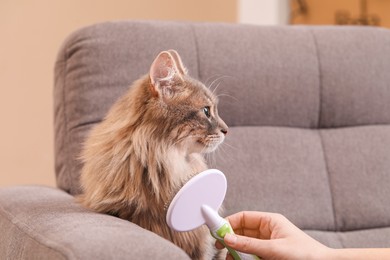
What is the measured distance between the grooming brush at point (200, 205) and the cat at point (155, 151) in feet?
0.30

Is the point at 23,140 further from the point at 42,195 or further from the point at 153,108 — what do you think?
the point at 153,108

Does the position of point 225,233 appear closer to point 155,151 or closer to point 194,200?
point 194,200

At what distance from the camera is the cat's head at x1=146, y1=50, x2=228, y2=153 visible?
128cm

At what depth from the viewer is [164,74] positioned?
4.28 feet

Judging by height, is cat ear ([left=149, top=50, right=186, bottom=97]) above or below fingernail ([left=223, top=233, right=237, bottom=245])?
above

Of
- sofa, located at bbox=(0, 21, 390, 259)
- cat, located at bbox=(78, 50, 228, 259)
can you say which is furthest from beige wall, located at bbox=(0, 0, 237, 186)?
cat, located at bbox=(78, 50, 228, 259)

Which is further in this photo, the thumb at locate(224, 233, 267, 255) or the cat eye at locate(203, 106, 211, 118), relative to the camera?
the cat eye at locate(203, 106, 211, 118)

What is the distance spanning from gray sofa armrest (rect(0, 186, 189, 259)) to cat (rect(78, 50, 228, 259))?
0.07m

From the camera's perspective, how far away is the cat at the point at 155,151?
1.26 metres

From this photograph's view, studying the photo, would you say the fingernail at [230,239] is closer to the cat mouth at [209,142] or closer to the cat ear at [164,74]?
the cat mouth at [209,142]

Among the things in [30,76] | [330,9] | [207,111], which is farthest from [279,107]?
[330,9]

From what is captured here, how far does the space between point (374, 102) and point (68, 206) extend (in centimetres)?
113

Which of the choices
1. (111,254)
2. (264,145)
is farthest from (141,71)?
(111,254)

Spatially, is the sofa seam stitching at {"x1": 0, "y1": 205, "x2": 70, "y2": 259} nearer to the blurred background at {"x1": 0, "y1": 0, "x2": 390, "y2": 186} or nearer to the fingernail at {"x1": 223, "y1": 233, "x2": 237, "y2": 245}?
the fingernail at {"x1": 223, "y1": 233, "x2": 237, "y2": 245}
